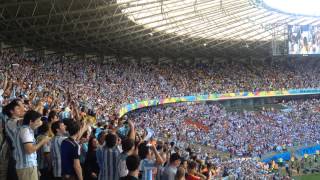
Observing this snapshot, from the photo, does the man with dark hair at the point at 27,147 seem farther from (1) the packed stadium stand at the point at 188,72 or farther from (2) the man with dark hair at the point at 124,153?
(1) the packed stadium stand at the point at 188,72

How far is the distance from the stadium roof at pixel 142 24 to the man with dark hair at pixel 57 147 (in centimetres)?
1468

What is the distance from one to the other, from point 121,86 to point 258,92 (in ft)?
58.0

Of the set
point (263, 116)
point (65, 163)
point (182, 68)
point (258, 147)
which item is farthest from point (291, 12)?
point (65, 163)

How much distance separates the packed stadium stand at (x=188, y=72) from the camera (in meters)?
23.7

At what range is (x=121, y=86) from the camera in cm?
3750

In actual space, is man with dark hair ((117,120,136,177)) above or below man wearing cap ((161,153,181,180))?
above

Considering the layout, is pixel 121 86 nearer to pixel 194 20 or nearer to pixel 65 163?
pixel 194 20

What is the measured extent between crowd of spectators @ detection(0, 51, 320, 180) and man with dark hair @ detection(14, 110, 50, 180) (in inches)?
0.5

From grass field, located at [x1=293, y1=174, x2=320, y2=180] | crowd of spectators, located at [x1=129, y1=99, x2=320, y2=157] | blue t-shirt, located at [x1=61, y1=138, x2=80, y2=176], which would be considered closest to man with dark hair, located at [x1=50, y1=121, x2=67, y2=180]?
blue t-shirt, located at [x1=61, y1=138, x2=80, y2=176]

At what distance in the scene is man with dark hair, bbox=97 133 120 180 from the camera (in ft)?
18.9

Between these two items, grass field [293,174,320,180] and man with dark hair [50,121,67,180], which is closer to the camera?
man with dark hair [50,121,67,180]

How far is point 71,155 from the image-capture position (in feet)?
18.0

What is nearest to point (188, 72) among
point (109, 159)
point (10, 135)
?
point (109, 159)

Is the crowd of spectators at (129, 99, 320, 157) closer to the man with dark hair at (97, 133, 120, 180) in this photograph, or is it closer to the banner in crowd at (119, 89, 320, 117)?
the banner in crowd at (119, 89, 320, 117)
